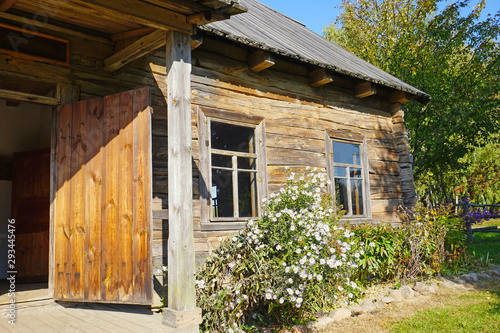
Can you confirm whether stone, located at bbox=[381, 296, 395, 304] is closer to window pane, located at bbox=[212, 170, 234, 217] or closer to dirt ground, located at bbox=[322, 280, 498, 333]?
dirt ground, located at bbox=[322, 280, 498, 333]

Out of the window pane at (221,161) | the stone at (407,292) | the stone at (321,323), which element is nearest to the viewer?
the stone at (321,323)

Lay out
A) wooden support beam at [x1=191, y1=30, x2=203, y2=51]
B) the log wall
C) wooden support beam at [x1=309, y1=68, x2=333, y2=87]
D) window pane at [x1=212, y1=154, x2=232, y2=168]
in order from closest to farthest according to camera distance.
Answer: the log wall
wooden support beam at [x1=191, y1=30, x2=203, y2=51]
window pane at [x1=212, y1=154, x2=232, y2=168]
wooden support beam at [x1=309, y1=68, x2=333, y2=87]

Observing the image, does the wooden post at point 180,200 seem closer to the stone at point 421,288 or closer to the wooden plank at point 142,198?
the wooden plank at point 142,198

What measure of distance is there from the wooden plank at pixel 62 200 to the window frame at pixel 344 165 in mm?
4437

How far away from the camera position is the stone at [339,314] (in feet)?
17.8

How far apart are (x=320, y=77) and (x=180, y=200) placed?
428 cm

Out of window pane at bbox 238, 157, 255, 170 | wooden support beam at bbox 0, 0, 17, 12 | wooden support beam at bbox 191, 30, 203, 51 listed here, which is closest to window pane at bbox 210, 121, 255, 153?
window pane at bbox 238, 157, 255, 170

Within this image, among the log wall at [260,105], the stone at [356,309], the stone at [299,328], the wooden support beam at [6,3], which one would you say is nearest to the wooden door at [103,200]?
the log wall at [260,105]

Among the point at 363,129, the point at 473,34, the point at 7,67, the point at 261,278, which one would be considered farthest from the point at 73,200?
the point at 473,34

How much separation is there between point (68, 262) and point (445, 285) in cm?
592

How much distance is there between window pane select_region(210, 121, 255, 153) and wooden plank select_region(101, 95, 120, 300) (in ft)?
5.75

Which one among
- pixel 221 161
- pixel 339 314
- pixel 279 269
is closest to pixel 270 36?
pixel 221 161

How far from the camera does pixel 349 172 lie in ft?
26.6

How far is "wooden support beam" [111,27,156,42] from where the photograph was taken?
4473 millimetres
